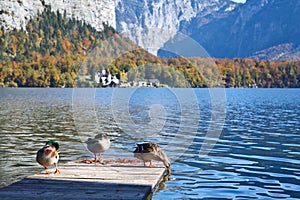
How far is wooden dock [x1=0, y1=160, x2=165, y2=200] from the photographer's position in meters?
12.0

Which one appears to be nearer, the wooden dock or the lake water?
the wooden dock

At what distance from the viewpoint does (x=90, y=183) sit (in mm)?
13445

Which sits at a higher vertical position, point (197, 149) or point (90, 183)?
point (90, 183)

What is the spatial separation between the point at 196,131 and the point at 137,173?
18.8 meters

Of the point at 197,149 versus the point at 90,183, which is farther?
the point at 197,149

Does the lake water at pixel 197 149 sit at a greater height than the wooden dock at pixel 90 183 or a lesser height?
lesser

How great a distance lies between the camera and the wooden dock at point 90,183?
12039mm

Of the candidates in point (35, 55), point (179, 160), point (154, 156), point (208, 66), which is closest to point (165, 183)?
point (154, 156)

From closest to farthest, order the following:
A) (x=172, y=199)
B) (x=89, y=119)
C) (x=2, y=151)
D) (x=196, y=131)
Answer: (x=172, y=199), (x=2, y=151), (x=196, y=131), (x=89, y=119)

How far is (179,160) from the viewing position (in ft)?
69.3

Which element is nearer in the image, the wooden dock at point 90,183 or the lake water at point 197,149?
the wooden dock at point 90,183

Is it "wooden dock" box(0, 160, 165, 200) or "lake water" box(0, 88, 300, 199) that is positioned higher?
"wooden dock" box(0, 160, 165, 200)

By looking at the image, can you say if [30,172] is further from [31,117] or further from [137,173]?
[31,117]

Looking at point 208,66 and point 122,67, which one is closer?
point 122,67
